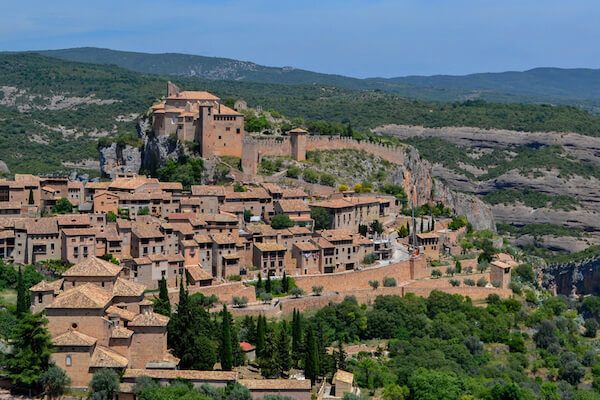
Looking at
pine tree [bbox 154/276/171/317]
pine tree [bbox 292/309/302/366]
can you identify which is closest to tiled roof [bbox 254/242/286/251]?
pine tree [bbox 292/309/302/366]

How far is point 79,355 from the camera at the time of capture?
34281 millimetres

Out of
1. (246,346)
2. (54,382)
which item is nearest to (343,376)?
(246,346)

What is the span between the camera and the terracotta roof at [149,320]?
35.6 metres

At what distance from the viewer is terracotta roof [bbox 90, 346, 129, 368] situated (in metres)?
34.2

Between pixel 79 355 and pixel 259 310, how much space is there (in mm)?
12948

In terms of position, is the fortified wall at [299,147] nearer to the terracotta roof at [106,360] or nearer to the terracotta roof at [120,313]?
the terracotta roof at [120,313]

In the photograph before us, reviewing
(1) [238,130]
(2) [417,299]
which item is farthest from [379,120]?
(2) [417,299]

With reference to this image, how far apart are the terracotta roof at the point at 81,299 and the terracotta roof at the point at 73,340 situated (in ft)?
3.57

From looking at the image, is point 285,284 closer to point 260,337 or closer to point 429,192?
point 260,337

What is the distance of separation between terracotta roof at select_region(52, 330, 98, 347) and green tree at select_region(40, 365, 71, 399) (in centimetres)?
86

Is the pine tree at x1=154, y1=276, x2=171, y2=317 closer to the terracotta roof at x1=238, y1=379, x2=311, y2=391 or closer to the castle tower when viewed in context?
the terracotta roof at x1=238, y1=379, x2=311, y2=391

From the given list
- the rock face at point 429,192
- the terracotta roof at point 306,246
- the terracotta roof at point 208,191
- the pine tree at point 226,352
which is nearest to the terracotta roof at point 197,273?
the terracotta roof at point 306,246

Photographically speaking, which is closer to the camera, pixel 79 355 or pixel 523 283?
pixel 79 355

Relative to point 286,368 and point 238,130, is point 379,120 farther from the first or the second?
point 286,368
